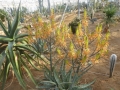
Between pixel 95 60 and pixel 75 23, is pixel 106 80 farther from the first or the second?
pixel 75 23

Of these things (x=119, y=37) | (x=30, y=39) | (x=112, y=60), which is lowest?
(x=119, y=37)

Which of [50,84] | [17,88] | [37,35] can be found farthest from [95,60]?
[17,88]

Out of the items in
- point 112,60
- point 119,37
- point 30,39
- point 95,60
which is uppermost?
point 30,39

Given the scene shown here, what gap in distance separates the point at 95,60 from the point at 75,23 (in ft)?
21.9

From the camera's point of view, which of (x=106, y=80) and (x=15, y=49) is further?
(x=106, y=80)

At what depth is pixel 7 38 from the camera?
9.15 feet

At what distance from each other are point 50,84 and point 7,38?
1.00m

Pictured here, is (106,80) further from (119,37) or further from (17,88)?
(119,37)

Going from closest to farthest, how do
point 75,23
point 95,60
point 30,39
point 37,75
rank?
1. point 95,60
2. point 30,39
3. point 37,75
4. point 75,23

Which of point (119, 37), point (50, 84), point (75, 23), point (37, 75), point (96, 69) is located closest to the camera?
point (50, 84)

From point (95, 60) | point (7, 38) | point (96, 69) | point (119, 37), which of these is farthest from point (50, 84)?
point (119, 37)

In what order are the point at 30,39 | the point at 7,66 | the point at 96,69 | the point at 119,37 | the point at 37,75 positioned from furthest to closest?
the point at 119,37
the point at 96,69
the point at 37,75
the point at 30,39
the point at 7,66

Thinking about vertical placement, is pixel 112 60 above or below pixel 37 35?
below

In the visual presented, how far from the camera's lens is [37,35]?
2.86m
